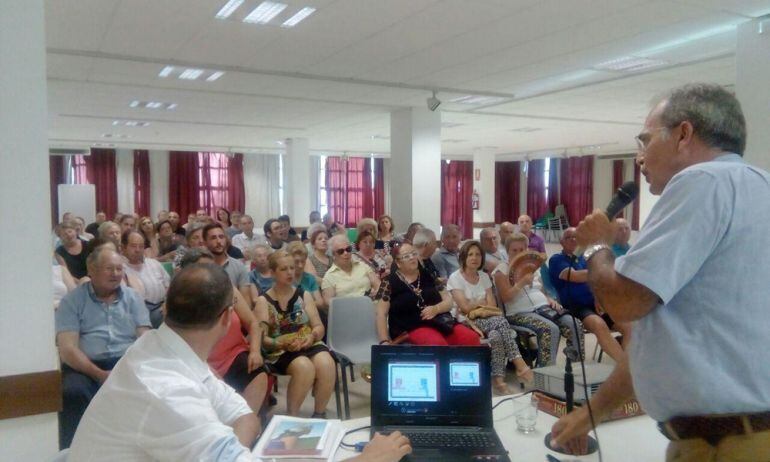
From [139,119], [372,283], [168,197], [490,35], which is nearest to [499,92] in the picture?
[490,35]

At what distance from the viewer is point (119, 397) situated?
1358 mm

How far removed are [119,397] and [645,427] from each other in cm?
156

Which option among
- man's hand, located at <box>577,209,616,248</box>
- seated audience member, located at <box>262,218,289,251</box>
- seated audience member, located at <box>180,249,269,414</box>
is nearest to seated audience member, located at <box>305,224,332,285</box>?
seated audience member, located at <box>262,218,289,251</box>

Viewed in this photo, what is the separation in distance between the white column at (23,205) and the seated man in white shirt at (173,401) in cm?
94

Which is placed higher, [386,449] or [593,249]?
[593,249]

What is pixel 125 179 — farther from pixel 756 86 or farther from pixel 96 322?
pixel 756 86

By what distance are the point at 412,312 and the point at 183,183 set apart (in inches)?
451

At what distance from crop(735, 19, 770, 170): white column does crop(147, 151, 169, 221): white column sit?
12632 millimetres

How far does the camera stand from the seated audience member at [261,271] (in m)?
4.42

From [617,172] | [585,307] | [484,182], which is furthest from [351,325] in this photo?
[617,172]

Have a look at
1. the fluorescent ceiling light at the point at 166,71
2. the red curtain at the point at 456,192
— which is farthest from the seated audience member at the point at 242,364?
the red curtain at the point at 456,192

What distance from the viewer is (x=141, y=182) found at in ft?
45.4

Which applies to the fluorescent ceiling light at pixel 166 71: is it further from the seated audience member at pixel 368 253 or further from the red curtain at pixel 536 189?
the red curtain at pixel 536 189

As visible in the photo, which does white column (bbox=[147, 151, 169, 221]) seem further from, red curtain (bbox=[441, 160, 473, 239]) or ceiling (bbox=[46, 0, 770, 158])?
red curtain (bbox=[441, 160, 473, 239])
